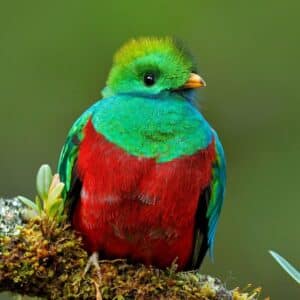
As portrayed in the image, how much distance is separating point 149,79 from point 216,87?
11.6 feet

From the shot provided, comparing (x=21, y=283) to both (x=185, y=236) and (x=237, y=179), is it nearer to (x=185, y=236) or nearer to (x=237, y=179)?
(x=185, y=236)

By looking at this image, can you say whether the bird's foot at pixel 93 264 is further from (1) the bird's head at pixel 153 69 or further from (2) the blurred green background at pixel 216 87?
(2) the blurred green background at pixel 216 87

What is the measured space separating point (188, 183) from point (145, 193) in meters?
0.21

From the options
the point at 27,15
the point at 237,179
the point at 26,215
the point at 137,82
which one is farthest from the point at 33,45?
the point at 26,215

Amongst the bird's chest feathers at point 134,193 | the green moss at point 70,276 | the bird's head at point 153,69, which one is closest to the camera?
the green moss at point 70,276

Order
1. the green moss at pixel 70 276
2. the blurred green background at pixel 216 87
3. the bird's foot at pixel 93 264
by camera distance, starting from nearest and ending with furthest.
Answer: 1. the green moss at pixel 70 276
2. the bird's foot at pixel 93 264
3. the blurred green background at pixel 216 87

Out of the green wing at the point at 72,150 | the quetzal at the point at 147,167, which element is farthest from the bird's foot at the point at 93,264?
the green wing at the point at 72,150

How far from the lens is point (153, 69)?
4715 mm

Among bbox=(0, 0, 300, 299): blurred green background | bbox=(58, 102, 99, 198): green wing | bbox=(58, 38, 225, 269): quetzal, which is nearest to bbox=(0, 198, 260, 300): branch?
bbox=(58, 38, 225, 269): quetzal

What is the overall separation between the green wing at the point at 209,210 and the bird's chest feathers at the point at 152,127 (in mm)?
137

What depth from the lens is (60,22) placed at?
8492 mm

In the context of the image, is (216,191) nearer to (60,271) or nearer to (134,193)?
(134,193)

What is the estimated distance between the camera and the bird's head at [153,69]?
15.5ft

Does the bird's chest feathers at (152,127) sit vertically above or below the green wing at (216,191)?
above
